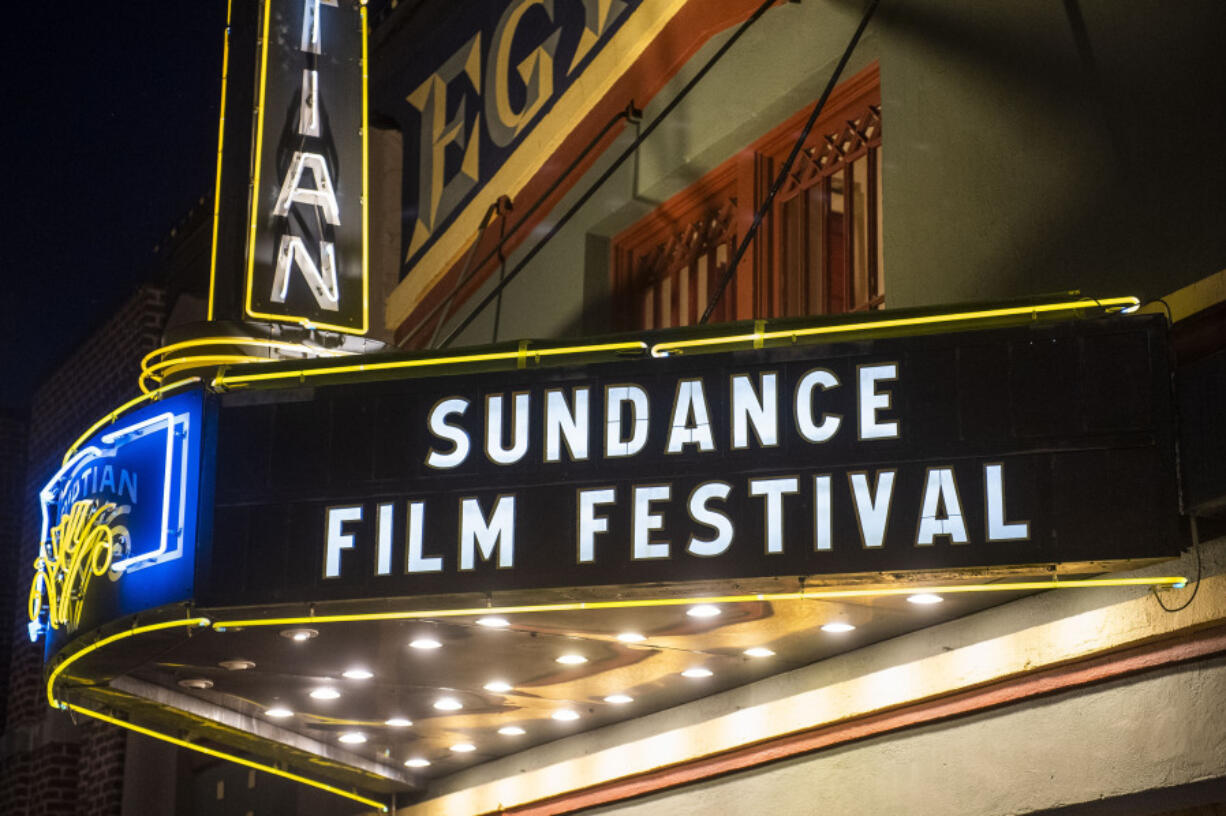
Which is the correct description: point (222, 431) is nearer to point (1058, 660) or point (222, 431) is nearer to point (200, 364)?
point (200, 364)

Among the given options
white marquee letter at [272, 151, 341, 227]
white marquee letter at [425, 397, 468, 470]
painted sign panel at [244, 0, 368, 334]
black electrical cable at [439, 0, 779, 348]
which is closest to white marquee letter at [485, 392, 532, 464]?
white marquee letter at [425, 397, 468, 470]

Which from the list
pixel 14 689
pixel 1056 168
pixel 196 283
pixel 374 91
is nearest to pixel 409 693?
pixel 1056 168

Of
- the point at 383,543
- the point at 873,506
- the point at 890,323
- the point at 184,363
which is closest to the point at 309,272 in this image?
the point at 184,363

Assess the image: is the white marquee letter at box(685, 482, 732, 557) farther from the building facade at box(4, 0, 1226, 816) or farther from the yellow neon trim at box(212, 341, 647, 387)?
the yellow neon trim at box(212, 341, 647, 387)

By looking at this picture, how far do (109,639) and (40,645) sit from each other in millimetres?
12278

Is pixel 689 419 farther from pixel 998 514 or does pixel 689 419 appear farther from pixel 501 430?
pixel 998 514

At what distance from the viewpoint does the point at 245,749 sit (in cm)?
1080

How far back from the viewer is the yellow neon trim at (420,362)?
22.4ft

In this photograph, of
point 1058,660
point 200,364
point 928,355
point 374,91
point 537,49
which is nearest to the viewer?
point 928,355

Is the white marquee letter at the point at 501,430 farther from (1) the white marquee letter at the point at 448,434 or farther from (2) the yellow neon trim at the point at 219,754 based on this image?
(2) the yellow neon trim at the point at 219,754

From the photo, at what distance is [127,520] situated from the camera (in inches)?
315

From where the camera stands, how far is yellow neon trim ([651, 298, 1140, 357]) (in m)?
6.06

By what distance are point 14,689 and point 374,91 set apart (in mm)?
9908

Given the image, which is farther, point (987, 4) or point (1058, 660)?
point (987, 4)
